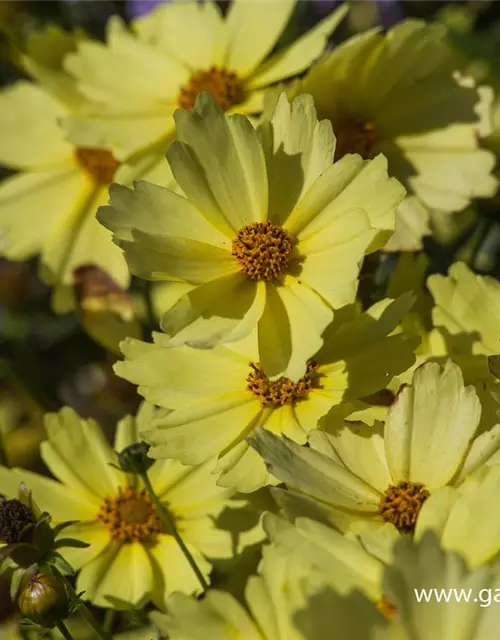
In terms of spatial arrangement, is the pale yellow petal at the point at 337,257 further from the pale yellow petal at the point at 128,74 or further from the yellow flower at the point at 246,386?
the pale yellow petal at the point at 128,74

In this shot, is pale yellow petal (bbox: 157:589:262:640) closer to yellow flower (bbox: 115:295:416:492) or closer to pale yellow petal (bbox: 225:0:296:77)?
yellow flower (bbox: 115:295:416:492)

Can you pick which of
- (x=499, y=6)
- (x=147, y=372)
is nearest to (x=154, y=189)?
(x=147, y=372)

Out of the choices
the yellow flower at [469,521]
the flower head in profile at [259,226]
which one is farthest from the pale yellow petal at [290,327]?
the yellow flower at [469,521]

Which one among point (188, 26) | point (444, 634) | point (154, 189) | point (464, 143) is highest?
point (188, 26)

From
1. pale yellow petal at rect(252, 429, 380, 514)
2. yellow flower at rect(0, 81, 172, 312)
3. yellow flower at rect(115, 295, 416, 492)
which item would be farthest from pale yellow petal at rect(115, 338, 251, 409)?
yellow flower at rect(0, 81, 172, 312)

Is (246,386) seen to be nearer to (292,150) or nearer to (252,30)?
(292,150)

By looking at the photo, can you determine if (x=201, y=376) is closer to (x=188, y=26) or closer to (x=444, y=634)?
(x=444, y=634)
